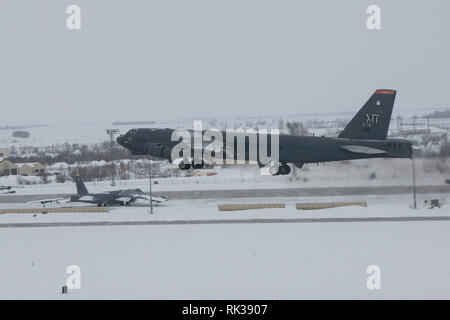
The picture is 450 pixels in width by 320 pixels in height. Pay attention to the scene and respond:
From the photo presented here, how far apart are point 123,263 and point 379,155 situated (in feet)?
87.2

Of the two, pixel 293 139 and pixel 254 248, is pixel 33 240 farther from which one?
pixel 293 139

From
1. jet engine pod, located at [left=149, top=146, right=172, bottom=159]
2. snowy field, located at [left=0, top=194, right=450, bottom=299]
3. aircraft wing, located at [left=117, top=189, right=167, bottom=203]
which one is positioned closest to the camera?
snowy field, located at [left=0, top=194, right=450, bottom=299]

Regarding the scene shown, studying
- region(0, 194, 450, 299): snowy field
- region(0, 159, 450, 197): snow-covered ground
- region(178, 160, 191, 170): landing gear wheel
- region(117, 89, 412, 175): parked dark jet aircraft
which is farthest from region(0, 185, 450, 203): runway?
region(0, 194, 450, 299): snowy field

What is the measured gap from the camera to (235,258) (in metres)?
36.2

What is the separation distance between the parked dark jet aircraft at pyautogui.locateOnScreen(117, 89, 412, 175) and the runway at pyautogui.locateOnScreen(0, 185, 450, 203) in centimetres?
890

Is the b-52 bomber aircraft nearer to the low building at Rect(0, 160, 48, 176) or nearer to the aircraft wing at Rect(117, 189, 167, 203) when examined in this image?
the aircraft wing at Rect(117, 189, 167, 203)

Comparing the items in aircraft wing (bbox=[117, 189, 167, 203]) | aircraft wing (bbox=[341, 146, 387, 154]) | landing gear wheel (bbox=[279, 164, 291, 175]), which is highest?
aircraft wing (bbox=[341, 146, 387, 154])

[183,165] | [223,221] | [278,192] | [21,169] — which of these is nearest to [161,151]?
[183,165]

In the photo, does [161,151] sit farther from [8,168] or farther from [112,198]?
[8,168]

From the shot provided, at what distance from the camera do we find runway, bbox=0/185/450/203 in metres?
64.2

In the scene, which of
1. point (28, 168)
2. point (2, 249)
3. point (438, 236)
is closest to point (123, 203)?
point (2, 249)

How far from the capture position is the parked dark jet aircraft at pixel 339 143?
5359 centimetres

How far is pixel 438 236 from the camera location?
1647 inches

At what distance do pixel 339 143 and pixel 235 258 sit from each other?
69.5ft
